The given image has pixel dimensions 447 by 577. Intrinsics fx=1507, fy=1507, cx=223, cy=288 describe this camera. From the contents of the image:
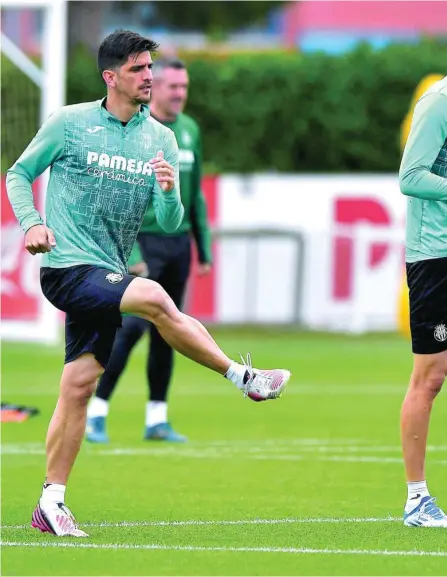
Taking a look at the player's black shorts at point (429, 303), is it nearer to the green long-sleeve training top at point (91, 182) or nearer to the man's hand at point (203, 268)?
the green long-sleeve training top at point (91, 182)

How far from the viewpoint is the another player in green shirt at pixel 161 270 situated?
423 inches

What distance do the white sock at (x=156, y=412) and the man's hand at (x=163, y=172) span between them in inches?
157

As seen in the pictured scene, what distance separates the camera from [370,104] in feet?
87.5

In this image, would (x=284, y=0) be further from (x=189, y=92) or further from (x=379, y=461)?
(x=379, y=461)

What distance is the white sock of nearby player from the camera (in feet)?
24.2

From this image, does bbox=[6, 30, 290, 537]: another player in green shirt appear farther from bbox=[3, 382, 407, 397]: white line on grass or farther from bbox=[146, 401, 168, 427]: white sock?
bbox=[3, 382, 407, 397]: white line on grass

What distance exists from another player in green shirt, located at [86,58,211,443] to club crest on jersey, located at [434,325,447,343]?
373cm

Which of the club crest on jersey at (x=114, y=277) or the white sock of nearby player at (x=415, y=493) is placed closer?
the club crest on jersey at (x=114, y=277)

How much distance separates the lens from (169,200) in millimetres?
7199

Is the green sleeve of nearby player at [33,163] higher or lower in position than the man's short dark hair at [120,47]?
lower

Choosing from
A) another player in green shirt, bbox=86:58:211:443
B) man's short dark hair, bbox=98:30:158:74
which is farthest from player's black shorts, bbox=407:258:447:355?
another player in green shirt, bbox=86:58:211:443

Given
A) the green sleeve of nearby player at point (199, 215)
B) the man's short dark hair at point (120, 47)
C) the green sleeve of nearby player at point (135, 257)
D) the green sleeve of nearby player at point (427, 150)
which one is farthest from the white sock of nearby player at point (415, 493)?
the green sleeve of nearby player at point (199, 215)

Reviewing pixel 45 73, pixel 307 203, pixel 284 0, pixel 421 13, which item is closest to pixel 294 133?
pixel 307 203

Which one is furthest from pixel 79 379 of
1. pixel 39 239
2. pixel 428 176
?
pixel 428 176
